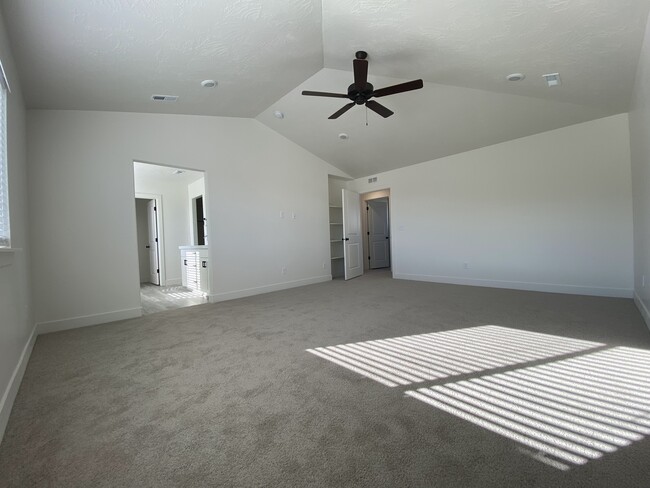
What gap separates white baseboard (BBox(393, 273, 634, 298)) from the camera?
4156mm

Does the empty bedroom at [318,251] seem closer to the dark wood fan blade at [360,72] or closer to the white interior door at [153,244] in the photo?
the dark wood fan blade at [360,72]

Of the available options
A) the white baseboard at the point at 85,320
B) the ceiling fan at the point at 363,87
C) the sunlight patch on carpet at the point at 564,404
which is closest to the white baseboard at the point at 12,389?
the white baseboard at the point at 85,320

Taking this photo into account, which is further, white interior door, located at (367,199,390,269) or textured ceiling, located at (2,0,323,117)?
white interior door, located at (367,199,390,269)

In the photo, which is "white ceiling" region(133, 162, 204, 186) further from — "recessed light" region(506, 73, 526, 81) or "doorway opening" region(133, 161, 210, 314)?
"recessed light" region(506, 73, 526, 81)

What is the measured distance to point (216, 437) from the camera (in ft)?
4.87

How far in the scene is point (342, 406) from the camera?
1719mm

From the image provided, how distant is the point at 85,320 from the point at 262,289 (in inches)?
99.9

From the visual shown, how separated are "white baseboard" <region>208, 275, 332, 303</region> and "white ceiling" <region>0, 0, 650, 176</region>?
9.42 feet

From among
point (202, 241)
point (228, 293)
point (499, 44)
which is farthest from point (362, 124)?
point (202, 241)

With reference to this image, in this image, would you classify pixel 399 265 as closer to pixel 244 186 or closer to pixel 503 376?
pixel 244 186

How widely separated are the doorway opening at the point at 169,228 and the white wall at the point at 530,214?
4.71 m

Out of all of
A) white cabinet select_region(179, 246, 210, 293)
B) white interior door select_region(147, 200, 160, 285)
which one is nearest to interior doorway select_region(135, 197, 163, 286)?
white interior door select_region(147, 200, 160, 285)

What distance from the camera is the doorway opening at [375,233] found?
8.65 metres

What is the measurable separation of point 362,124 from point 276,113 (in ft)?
4.85
